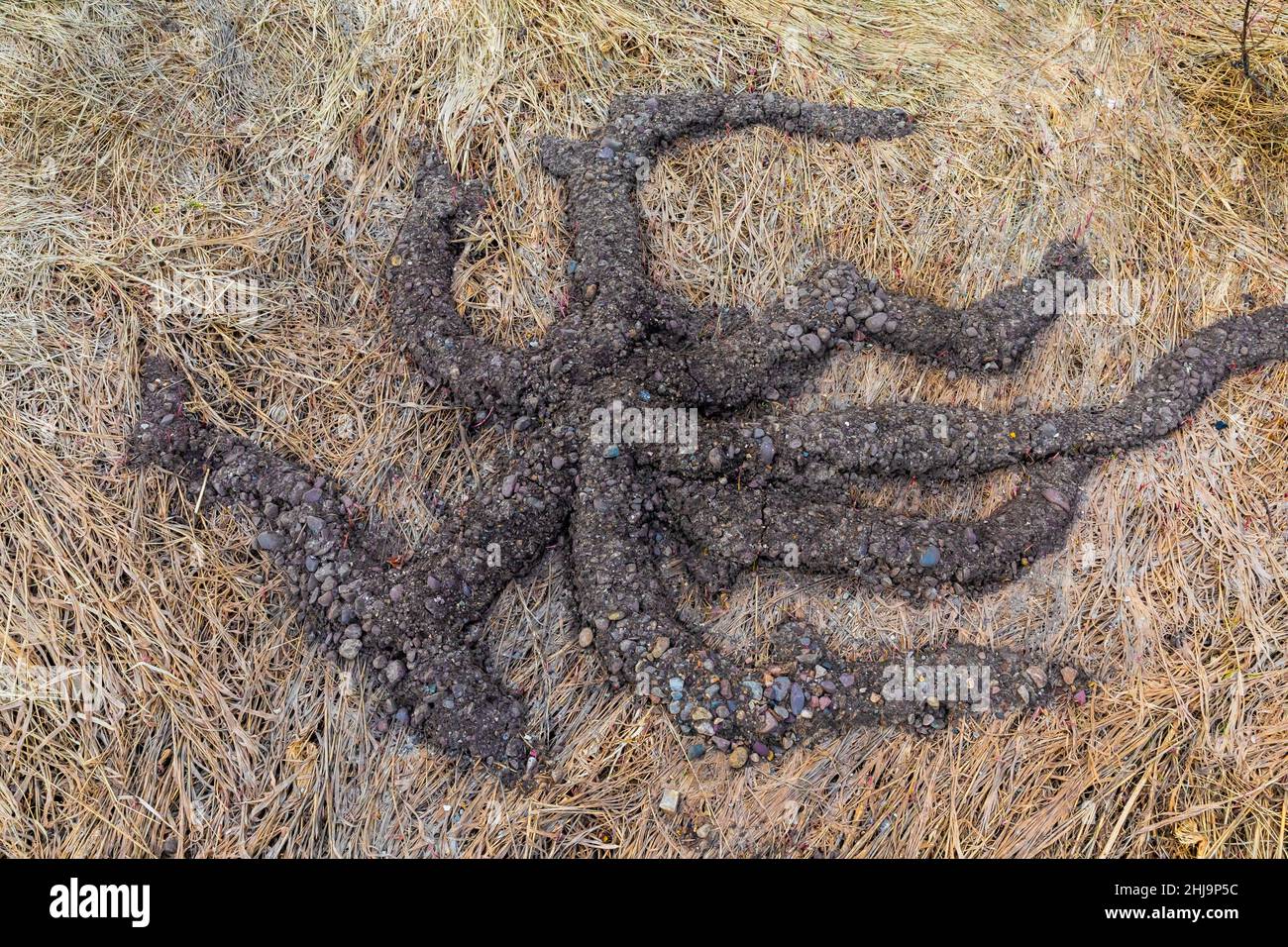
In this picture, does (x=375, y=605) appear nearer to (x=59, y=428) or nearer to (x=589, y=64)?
(x=59, y=428)

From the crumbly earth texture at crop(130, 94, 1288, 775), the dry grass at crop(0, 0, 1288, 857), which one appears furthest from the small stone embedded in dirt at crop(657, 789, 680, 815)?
the crumbly earth texture at crop(130, 94, 1288, 775)

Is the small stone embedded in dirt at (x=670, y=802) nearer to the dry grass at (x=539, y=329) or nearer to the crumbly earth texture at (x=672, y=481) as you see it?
the dry grass at (x=539, y=329)

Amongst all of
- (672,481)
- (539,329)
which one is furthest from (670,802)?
(539,329)

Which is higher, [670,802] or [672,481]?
[672,481]

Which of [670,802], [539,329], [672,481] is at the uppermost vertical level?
[539,329]

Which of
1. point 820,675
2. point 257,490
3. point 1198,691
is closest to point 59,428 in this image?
point 257,490

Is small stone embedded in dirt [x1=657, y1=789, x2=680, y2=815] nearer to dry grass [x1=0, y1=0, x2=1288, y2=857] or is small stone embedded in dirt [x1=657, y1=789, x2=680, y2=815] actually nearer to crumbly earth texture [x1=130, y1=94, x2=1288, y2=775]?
dry grass [x1=0, y1=0, x2=1288, y2=857]

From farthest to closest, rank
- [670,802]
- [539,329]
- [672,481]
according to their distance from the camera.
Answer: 1. [539,329]
2. [672,481]
3. [670,802]

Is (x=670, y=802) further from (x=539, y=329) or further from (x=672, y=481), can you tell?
(x=539, y=329)
